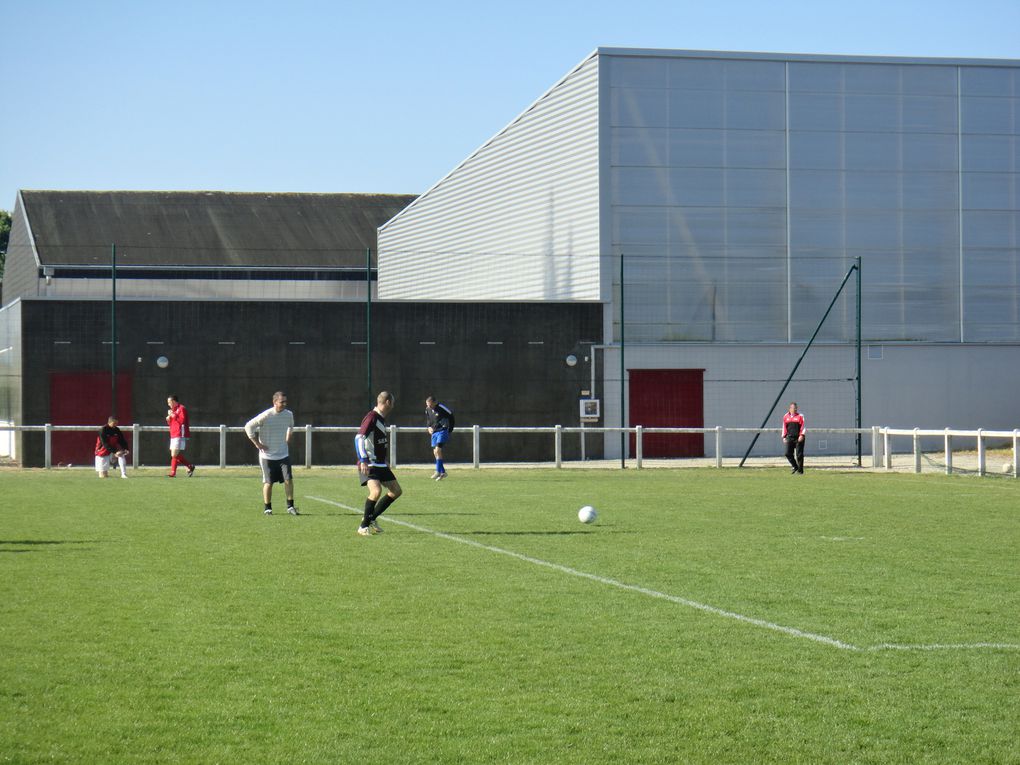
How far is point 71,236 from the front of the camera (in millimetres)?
61844

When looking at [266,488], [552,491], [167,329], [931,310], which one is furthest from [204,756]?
[931,310]

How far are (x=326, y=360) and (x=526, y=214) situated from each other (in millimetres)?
8594

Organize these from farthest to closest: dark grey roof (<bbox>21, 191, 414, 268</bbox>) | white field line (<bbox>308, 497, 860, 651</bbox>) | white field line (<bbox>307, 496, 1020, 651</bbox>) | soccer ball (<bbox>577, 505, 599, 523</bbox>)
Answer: dark grey roof (<bbox>21, 191, 414, 268</bbox>) → soccer ball (<bbox>577, 505, 599, 523</bbox>) → white field line (<bbox>308, 497, 860, 651</bbox>) → white field line (<bbox>307, 496, 1020, 651</bbox>)

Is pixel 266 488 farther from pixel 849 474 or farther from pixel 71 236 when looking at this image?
pixel 71 236

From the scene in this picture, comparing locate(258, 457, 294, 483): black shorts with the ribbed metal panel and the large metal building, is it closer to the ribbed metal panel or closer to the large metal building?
the large metal building

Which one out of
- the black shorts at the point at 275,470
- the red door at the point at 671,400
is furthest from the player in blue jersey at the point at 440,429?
the red door at the point at 671,400

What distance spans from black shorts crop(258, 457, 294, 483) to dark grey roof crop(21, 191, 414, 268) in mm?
39330

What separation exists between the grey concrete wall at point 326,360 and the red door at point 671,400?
1.79 meters

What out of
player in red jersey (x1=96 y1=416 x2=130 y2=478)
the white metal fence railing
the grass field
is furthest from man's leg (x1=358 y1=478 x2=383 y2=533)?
the white metal fence railing

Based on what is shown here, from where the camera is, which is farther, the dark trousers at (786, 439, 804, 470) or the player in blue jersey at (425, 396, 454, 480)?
the dark trousers at (786, 439, 804, 470)

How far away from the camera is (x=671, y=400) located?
41.8 meters

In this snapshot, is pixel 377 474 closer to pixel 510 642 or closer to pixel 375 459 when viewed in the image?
pixel 375 459

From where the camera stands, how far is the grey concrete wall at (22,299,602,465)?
38500mm

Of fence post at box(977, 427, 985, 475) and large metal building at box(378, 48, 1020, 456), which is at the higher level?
large metal building at box(378, 48, 1020, 456)
